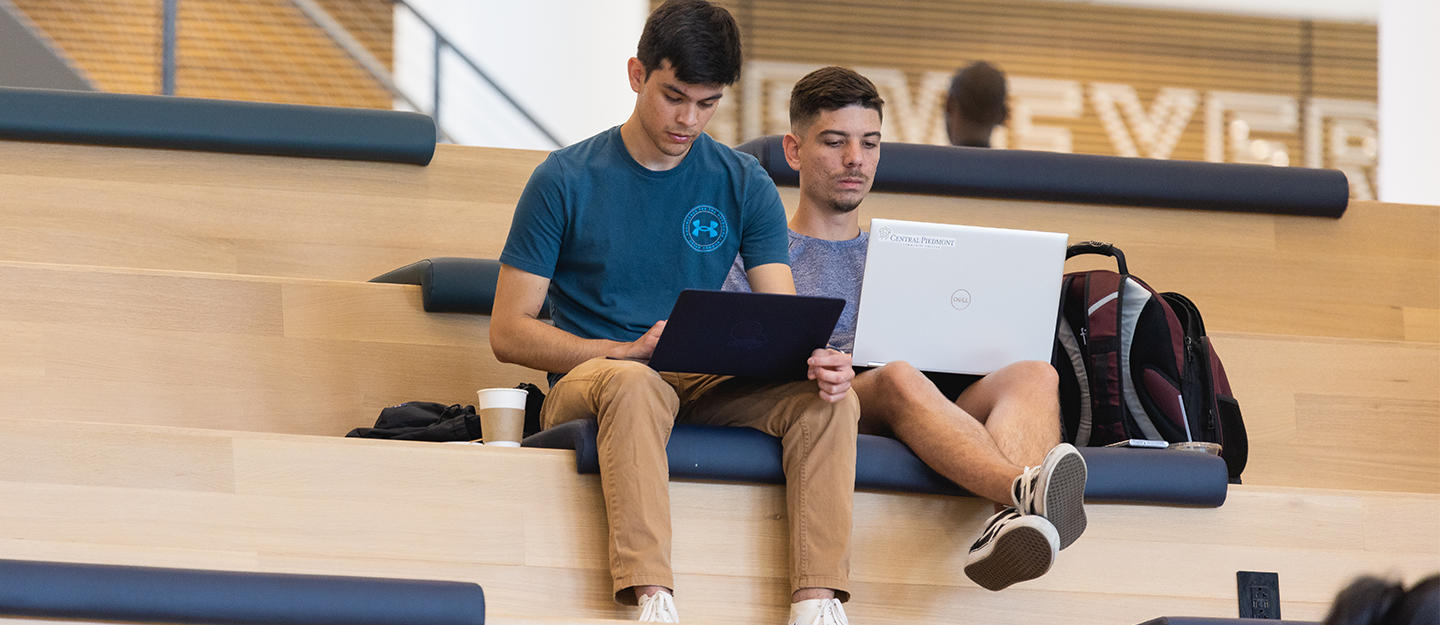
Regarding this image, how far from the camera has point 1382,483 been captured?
2.45 metres

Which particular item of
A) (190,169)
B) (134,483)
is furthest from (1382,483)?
(190,169)

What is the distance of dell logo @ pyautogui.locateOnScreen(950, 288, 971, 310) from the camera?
6.55 ft

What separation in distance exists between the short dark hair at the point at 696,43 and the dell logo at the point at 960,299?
43 cm

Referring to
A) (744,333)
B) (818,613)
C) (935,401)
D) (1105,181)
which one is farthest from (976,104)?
(818,613)

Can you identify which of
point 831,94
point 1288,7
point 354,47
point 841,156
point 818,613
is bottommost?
point 818,613

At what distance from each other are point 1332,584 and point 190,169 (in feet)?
6.91

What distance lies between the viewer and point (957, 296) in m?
2.00

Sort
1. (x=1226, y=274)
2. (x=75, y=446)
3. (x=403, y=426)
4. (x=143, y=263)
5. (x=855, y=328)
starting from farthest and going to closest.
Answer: (x=1226, y=274), (x=143, y=263), (x=855, y=328), (x=403, y=426), (x=75, y=446)

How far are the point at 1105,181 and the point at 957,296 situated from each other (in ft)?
3.49

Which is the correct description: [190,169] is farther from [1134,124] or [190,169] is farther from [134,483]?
[1134,124]

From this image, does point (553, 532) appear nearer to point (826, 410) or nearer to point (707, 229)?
point (826, 410)

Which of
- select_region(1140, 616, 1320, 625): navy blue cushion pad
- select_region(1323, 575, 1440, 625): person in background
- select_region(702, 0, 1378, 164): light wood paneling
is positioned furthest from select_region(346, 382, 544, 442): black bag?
select_region(702, 0, 1378, 164): light wood paneling

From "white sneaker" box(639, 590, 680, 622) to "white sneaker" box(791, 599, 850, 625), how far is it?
0.51 ft

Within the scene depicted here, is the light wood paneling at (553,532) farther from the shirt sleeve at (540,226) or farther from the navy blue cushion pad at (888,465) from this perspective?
the shirt sleeve at (540,226)
